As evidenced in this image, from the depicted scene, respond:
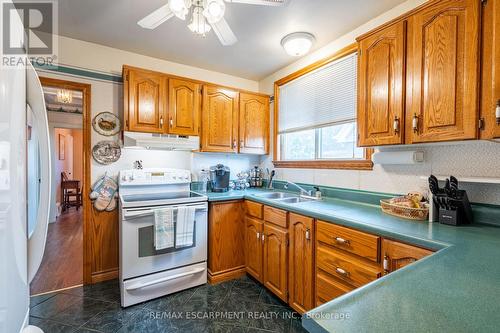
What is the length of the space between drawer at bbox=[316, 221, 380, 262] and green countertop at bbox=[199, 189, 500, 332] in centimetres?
25

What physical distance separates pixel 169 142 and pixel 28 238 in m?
1.60

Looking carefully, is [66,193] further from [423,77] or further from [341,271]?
[423,77]

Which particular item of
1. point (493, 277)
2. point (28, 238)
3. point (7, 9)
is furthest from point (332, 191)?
point (7, 9)

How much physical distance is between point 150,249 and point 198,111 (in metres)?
1.47

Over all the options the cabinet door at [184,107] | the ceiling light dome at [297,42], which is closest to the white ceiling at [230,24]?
the ceiling light dome at [297,42]

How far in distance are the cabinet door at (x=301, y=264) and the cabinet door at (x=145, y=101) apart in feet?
5.32

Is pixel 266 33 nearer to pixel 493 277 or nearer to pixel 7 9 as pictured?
pixel 7 9

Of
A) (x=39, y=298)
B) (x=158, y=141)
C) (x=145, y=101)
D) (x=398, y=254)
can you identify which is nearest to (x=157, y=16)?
(x=145, y=101)

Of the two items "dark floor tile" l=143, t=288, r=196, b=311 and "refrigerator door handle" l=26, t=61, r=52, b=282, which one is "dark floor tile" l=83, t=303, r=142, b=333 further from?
"refrigerator door handle" l=26, t=61, r=52, b=282

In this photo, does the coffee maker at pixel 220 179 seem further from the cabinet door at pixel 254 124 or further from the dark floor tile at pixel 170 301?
the dark floor tile at pixel 170 301

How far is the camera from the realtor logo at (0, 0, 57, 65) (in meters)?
0.61

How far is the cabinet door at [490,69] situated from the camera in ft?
3.57

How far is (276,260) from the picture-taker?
2.00 meters

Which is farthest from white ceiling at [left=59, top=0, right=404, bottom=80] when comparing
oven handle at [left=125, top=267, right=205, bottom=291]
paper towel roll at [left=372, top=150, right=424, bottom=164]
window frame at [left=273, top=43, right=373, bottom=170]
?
oven handle at [left=125, top=267, right=205, bottom=291]
